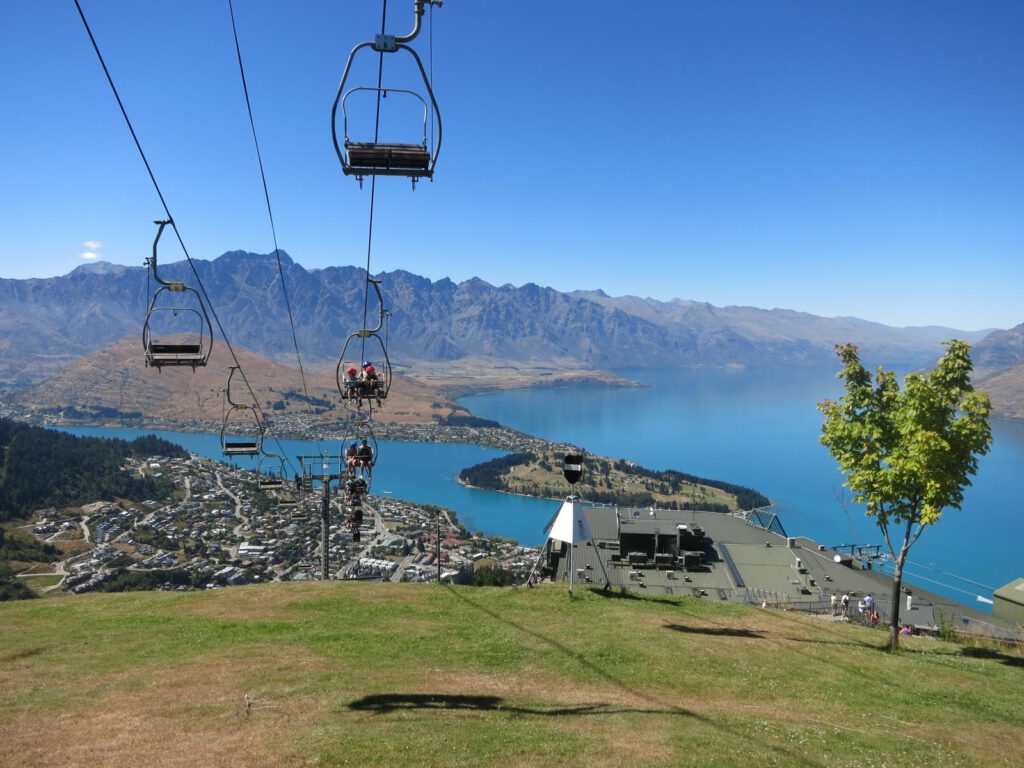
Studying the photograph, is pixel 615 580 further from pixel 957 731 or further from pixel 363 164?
pixel 363 164

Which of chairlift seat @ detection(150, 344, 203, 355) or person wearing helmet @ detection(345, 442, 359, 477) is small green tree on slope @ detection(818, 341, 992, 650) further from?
chairlift seat @ detection(150, 344, 203, 355)

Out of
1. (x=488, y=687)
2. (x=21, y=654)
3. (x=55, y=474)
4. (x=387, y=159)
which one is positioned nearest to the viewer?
(x=387, y=159)

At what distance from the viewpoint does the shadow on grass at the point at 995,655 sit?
14477mm

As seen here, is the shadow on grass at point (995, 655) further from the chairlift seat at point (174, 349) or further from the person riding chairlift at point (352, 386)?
the chairlift seat at point (174, 349)

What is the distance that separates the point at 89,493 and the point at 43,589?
54.3 meters

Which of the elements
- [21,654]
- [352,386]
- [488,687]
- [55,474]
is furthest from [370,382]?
[55,474]

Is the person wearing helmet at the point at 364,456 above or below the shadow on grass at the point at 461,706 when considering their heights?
above

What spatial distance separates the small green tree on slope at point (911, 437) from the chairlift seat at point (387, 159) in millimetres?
11317

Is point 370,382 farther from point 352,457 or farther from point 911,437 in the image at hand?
point 911,437

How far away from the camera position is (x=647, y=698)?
10773 mm

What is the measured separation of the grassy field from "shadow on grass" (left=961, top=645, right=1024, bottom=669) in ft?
0.29

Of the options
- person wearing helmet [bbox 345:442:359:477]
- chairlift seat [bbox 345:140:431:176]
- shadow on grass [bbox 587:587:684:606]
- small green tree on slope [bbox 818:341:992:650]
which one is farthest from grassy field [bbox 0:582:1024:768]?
chairlift seat [bbox 345:140:431:176]

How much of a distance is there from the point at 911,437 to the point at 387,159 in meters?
12.5

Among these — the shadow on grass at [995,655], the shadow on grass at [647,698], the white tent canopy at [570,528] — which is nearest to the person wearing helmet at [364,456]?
the shadow on grass at [647,698]
